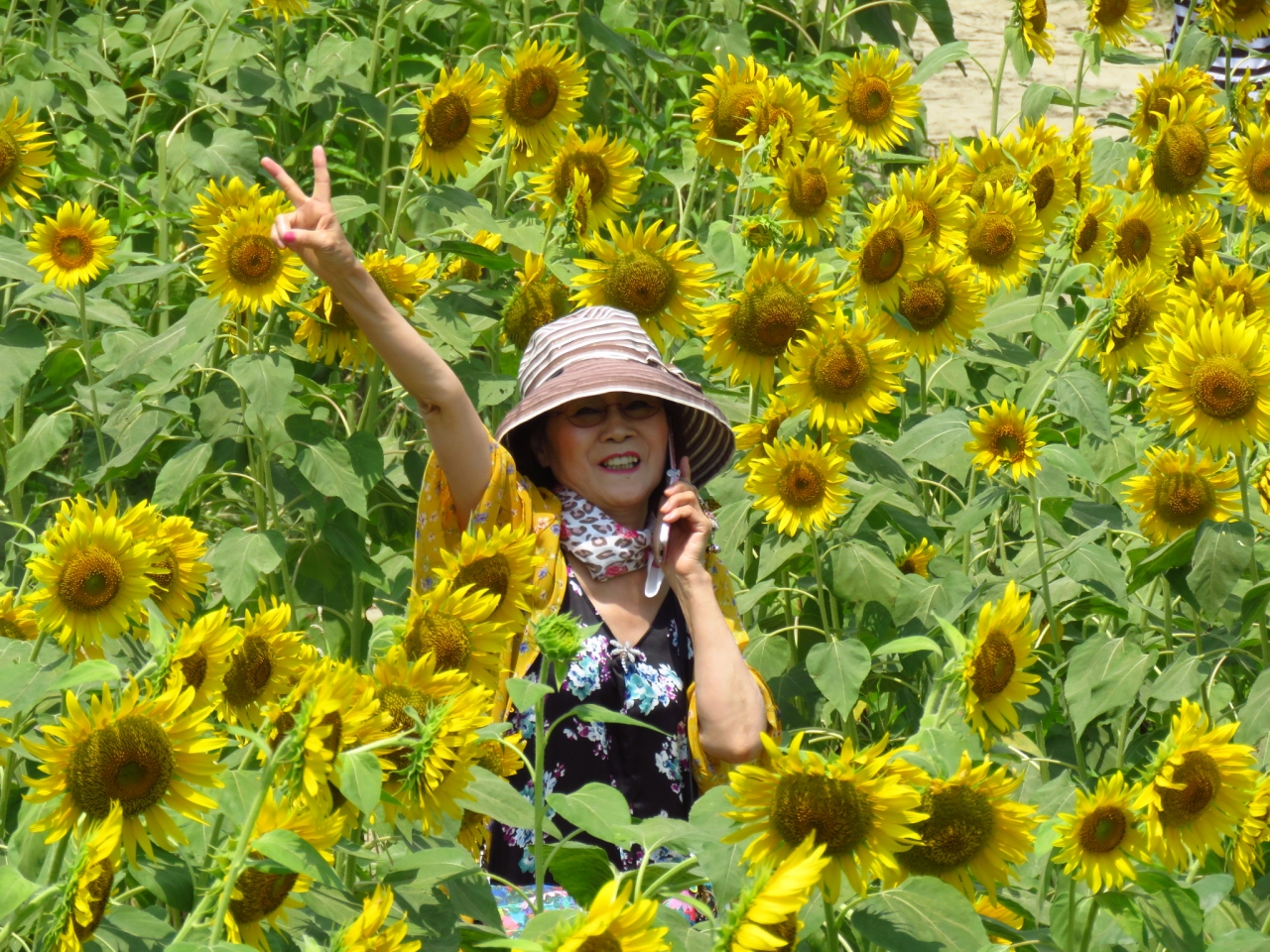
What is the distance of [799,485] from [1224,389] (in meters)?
0.58

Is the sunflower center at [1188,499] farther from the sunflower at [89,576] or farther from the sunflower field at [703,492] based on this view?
the sunflower at [89,576]

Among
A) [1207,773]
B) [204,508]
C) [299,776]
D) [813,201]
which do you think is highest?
[299,776]

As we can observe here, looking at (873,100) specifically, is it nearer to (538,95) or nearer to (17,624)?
(538,95)

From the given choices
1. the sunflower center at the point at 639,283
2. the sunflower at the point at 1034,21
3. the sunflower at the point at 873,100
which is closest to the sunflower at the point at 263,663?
the sunflower center at the point at 639,283

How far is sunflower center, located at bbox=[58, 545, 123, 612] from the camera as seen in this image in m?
1.79

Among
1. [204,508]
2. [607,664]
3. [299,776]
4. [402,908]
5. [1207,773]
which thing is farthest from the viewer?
[204,508]

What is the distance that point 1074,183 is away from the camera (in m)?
3.28

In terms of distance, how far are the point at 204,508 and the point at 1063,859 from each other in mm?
1949

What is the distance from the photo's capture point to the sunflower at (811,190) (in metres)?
2.96

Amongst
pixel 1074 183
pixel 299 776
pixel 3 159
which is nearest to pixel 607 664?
pixel 299 776

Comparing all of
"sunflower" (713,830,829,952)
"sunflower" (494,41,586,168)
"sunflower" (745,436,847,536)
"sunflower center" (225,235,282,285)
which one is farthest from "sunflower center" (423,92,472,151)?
"sunflower" (713,830,829,952)

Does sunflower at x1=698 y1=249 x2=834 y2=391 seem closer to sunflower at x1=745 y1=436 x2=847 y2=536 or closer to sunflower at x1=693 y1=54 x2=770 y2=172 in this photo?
sunflower at x1=745 y1=436 x2=847 y2=536

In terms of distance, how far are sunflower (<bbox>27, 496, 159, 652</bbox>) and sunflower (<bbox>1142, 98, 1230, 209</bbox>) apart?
2.13 m

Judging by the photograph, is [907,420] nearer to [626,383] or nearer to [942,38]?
[626,383]
